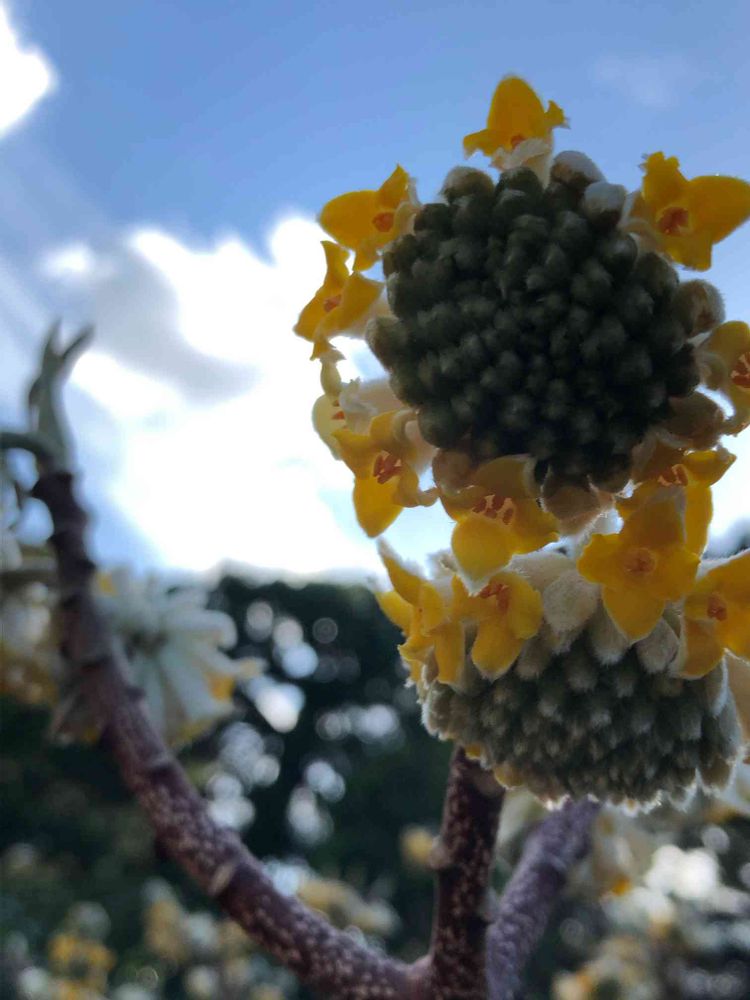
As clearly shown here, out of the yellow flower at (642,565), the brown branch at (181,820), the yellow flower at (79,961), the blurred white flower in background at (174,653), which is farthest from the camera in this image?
the yellow flower at (79,961)

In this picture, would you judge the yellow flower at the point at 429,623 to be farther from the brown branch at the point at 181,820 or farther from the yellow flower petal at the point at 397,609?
the brown branch at the point at 181,820

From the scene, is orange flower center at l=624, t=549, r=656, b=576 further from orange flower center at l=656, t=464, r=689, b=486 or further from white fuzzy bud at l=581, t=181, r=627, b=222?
white fuzzy bud at l=581, t=181, r=627, b=222

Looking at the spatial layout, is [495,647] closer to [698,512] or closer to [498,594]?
[498,594]

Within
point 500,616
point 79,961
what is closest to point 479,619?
point 500,616

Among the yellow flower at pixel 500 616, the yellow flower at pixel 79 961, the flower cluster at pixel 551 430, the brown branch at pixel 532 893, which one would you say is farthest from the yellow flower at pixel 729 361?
the yellow flower at pixel 79 961

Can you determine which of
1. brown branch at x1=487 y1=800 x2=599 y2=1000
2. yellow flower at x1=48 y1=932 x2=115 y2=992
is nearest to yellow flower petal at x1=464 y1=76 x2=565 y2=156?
brown branch at x1=487 y1=800 x2=599 y2=1000

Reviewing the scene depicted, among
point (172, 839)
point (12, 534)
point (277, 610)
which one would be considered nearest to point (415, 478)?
point (172, 839)

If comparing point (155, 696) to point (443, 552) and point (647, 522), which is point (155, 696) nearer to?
point (443, 552)
